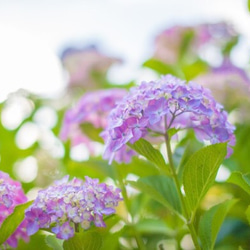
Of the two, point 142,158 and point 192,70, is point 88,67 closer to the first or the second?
point 192,70

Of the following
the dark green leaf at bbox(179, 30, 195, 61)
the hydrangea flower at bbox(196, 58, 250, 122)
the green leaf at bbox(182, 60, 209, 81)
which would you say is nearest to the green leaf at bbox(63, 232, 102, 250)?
the hydrangea flower at bbox(196, 58, 250, 122)

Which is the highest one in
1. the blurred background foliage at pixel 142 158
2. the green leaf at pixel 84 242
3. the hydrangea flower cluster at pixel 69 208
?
the hydrangea flower cluster at pixel 69 208

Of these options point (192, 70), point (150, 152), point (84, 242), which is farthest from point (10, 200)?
point (192, 70)

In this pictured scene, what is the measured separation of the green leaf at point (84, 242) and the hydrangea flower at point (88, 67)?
60.3 inches

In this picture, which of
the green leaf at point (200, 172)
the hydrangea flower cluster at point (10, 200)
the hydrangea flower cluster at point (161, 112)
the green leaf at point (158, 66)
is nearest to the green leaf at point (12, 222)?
the hydrangea flower cluster at point (10, 200)

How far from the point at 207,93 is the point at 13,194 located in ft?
1.41

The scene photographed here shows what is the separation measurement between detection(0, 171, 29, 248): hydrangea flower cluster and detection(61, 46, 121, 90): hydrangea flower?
1.34 metres

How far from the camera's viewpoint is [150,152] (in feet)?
3.18

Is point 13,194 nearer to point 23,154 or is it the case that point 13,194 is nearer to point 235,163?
point 235,163

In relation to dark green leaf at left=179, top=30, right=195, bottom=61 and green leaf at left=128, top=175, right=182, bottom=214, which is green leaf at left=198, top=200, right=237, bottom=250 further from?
dark green leaf at left=179, top=30, right=195, bottom=61

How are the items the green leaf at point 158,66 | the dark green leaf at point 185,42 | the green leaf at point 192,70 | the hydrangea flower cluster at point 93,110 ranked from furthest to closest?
1. the dark green leaf at point 185,42
2. the green leaf at point 192,70
3. the green leaf at point 158,66
4. the hydrangea flower cluster at point 93,110

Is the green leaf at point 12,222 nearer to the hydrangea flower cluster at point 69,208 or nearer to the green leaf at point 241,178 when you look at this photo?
the hydrangea flower cluster at point 69,208

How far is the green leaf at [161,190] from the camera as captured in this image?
1002mm

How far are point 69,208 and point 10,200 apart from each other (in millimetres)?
144
